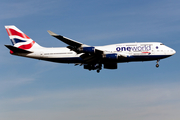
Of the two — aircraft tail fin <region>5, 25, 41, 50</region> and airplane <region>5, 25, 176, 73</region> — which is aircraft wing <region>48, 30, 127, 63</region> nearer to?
airplane <region>5, 25, 176, 73</region>

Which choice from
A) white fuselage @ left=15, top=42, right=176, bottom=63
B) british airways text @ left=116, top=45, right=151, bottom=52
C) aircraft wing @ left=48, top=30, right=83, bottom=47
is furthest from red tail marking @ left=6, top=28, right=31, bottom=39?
british airways text @ left=116, top=45, right=151, bottom=52

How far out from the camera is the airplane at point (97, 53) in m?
Answer: 54.1

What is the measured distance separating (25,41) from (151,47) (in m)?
27.2

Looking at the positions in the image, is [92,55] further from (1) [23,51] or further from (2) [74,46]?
(1) [23,51]

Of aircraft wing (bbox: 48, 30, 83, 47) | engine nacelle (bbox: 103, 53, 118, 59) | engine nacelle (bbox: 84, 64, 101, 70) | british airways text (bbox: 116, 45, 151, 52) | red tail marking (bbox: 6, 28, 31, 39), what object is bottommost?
engine nacelle (bbox: 84, 64, 101, 70)

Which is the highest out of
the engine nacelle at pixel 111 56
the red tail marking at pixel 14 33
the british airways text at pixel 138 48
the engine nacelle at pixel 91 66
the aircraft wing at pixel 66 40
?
the red tail marking at pixel 14 33

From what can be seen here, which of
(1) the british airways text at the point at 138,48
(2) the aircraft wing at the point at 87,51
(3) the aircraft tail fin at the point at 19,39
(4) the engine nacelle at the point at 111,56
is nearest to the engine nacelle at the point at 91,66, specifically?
(2) the aircraft wing at the point at 87,51

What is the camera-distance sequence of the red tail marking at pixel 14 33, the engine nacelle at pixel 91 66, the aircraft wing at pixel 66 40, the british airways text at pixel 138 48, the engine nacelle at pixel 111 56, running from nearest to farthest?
the aircraft wing at pixel 66 40 < the engine nacelle at pixel 111 56 < the british airways text at pixel 138 48 < the engine nacelle at pixel 91 66 < the red tail marking at pixel 14 33

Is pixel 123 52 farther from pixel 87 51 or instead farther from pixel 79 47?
pixel 79 47

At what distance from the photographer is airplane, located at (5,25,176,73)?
177ft

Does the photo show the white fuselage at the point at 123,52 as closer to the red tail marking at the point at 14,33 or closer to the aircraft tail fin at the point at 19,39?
the aircraft tail fin at the point at 19,39

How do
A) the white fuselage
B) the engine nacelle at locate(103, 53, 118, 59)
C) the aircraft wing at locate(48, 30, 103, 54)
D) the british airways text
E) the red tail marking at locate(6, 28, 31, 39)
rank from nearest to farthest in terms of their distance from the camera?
the aircraft wing at locate(48, 30, 103, 54)
the engine nacelle at locate(103, 53, 118, 59)
the white fuselage
the british airways text
the red tail marking at locate(6, 28, 31, 39)

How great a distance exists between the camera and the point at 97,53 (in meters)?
54.2

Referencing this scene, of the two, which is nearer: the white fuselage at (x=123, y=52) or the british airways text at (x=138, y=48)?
the white fuselage at (x=123, y=52)
